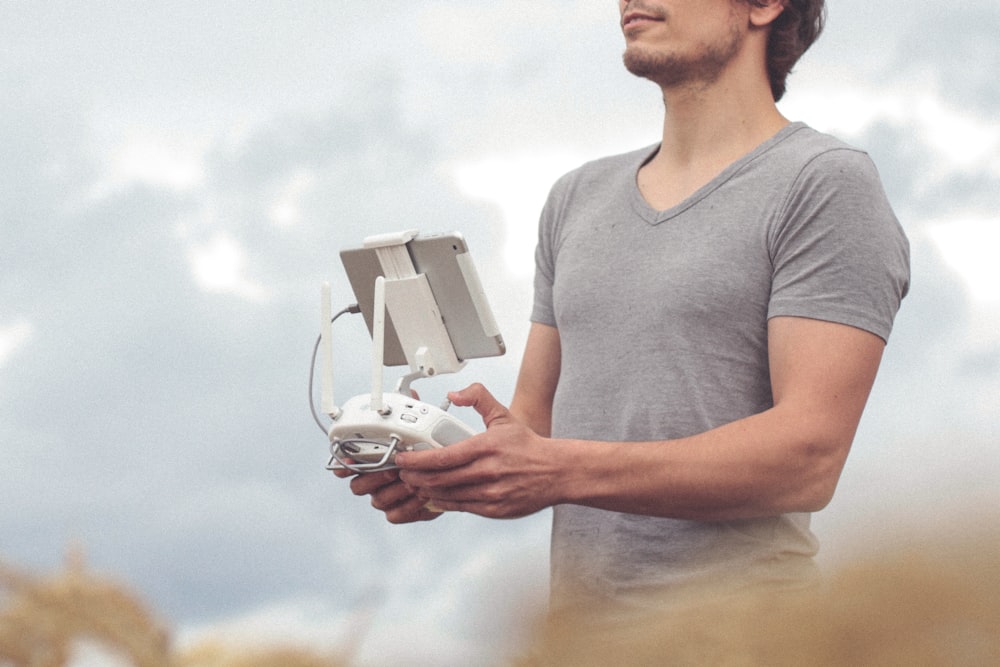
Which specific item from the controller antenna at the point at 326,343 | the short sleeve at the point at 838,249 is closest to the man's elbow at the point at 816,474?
the short sleeve at the point at 838,249

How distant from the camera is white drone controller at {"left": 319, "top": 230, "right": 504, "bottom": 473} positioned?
6.70 feet

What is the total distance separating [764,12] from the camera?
2.71 m

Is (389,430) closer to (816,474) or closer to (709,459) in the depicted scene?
(709,459)

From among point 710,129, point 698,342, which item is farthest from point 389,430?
point 710,129

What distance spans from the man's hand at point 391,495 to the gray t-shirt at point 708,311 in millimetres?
352

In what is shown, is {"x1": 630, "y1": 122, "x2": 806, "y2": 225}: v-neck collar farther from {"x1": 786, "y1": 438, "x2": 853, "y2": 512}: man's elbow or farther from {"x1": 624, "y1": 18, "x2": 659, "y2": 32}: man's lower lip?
{"x1": 786, "y1": 438, "x2": 853, "y2": 512}: man's elbow

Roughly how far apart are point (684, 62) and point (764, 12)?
11.3 inches

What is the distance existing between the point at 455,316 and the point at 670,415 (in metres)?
0.51

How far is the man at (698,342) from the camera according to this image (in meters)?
2.09

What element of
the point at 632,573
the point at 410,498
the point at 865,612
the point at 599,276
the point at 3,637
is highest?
the point at 599,276

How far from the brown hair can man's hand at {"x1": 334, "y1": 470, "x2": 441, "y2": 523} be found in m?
1.41

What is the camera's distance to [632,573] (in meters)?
2.35

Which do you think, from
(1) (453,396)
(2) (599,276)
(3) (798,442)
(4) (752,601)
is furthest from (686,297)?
(4) (752,601)

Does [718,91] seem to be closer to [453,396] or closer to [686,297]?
[686,297]
